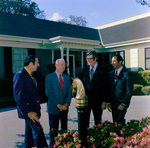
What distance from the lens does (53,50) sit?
12258mm

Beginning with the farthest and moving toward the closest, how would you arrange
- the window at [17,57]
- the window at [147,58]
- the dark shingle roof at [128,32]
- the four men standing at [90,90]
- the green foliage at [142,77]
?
1. the dark shingle roof at [128,32]
2. the window at [147,58]
3. the green foliage at [142,77]
4. the window at [17,57]
5. the four men standing at [90,90]

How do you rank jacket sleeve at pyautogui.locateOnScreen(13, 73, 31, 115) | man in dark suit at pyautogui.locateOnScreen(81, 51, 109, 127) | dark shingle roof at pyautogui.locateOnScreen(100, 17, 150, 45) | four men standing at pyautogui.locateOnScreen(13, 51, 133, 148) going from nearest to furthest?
jacket sleeve at pyautogui.locateOnScreen(13, 73, 31, 115)
four men standing at pyautogui.locateOnScreen(13, 51, 133, 148)
man in dark suit at pyautogui.locateOnScreen(81, 51, 109, 127)
dark shingle roof at pyautogui.locateOnScreen(100, 17, 150, 45)

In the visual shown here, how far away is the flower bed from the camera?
2020 mm

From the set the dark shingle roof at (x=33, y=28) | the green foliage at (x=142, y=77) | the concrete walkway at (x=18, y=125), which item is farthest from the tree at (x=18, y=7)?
the concrete walkway at (x=18, y=125)

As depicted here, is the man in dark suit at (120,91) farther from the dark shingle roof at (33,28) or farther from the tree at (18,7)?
→ the tree at (18,7)

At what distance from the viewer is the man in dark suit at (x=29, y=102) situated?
2510mm

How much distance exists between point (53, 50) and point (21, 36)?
267cm

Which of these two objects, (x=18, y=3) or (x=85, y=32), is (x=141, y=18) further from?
A: (x=18, y=3)

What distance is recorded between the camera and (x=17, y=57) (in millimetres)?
10953

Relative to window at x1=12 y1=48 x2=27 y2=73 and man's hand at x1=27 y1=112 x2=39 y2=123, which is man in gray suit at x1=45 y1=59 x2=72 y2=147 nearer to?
man's hand at x1=27 y1=112 x2=39 y2=123

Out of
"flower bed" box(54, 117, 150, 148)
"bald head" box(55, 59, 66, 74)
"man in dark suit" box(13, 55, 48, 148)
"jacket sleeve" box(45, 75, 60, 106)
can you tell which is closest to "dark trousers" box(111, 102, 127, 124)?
"flower bed" box(54, 117, 150, 148)

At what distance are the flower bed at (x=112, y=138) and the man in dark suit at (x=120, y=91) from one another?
1.38 ft

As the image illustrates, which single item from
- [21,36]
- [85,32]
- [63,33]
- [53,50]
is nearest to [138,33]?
[85,32]

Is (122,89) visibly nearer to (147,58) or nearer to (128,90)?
(128,90)
